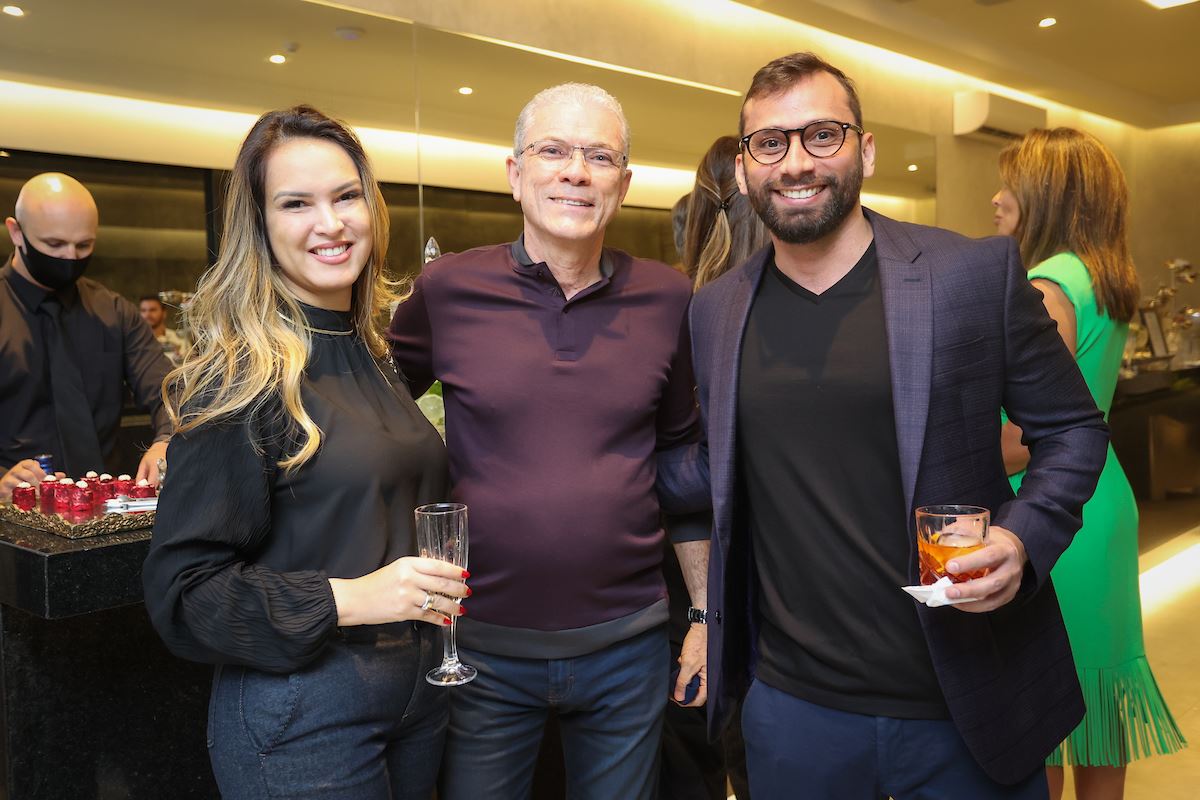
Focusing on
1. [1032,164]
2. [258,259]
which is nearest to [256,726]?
[258,259]

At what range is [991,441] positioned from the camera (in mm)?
1656

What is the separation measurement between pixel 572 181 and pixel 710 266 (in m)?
0.64

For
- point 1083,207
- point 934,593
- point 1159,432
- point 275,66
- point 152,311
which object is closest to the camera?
point 934,593

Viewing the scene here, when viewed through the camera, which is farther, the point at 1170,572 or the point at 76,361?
the point at 1170,572

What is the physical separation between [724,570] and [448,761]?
2.10ft

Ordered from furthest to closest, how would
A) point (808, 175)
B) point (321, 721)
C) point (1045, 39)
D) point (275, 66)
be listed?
point (1045, 39) < point (275, 66) < point (808, 175) < point (321, 721)

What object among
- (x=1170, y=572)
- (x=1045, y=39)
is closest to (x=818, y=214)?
(x=1170, y=572)

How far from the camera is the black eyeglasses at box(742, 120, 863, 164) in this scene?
1.72m

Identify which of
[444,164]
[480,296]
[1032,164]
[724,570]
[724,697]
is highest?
[444,164]

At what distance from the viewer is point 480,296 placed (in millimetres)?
1999

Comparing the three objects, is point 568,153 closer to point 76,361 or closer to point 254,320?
point 254,320

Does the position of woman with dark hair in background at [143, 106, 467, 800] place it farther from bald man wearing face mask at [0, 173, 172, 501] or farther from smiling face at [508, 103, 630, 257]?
bald man wearing face mask at [0, 173, 172, 501]

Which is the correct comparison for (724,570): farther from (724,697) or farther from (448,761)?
(448,761)

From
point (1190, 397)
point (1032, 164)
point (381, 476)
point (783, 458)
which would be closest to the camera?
point (381, 476)
